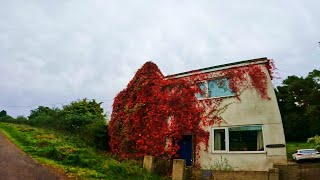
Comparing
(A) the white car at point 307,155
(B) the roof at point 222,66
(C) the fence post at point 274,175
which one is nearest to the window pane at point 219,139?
(B) the roof at point 222,66

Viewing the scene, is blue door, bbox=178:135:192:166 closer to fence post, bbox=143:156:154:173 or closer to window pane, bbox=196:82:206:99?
window pane, bbox=196:82:206:99

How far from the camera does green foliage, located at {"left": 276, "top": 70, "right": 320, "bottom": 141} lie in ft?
142

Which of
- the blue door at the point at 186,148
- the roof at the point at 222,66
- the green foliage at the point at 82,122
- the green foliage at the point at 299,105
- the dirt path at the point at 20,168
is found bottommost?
the dirt path at the point at 20,168

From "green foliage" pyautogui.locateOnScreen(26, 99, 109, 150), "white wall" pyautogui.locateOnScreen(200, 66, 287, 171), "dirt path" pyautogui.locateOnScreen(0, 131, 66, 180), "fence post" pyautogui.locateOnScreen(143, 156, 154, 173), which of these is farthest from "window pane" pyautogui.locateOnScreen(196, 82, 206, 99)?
"dirt path" pyautogui.locateOnScreen(0, 131, 66, 180)

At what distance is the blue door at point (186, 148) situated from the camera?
19328mm

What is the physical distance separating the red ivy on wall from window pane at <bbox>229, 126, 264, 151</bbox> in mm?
1315

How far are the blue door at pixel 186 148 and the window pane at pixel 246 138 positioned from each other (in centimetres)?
271

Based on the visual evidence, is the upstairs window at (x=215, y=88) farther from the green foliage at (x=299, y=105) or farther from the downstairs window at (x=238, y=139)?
the green foliage at (x=299, y=105)

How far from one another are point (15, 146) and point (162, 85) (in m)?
9.95

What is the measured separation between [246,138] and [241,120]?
3.36ft

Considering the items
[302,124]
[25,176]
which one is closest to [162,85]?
[25,176]

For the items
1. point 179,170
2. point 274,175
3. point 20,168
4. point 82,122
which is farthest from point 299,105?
point 20,168

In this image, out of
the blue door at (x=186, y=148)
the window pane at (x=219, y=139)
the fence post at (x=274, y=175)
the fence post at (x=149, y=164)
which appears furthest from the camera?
the blue door at (x=186, y=148)

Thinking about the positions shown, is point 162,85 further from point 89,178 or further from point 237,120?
point 89,178
